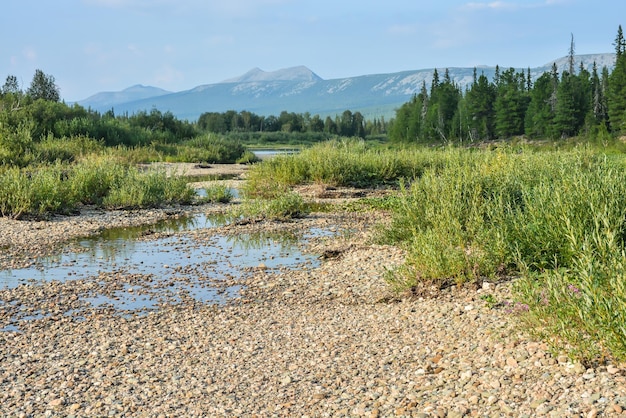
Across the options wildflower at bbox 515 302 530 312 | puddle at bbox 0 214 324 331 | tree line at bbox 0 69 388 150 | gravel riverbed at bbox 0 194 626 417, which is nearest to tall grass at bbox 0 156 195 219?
puddle at bbox 0 214 324 331

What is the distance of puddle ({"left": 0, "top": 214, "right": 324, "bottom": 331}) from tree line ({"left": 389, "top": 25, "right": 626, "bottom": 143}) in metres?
38.9

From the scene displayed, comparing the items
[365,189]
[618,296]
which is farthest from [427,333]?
[365,189]

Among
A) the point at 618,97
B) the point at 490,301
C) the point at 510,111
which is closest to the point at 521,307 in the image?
the point at 490,301

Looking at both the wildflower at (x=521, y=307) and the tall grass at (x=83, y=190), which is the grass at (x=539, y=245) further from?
the tall grass at (x=83, y=190)

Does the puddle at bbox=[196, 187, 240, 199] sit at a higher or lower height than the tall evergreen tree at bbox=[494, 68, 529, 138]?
lower

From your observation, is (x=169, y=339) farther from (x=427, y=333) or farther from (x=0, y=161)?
(x=0, y=161)

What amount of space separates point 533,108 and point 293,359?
55695 millimetres

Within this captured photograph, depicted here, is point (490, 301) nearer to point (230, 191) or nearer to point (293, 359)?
point (293, 359)

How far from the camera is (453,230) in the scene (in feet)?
29.0

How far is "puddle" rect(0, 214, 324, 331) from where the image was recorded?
357 inches

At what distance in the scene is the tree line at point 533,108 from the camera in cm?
5128

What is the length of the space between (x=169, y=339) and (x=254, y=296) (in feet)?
6.54

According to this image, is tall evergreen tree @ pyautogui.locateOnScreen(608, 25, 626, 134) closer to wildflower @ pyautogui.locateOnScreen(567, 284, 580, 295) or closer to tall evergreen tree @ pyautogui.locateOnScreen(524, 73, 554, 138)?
tall evergreen tree @ pyautogui.locateOnScreen(524, 73, 554, 138)

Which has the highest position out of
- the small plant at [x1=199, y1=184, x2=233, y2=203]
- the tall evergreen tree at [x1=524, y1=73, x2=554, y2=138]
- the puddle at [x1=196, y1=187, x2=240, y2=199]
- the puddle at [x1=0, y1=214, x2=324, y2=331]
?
the tall evergreen tree at [x1=524, y1=73, x2=554, y2=138]
